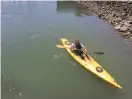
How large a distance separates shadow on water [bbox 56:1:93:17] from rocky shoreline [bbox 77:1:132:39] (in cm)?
88

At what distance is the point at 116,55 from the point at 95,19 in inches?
348

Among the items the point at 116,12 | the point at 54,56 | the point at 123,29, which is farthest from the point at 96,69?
the point at 116,12

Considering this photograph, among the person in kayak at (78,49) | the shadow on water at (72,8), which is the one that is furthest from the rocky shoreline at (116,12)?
the person in kayak at (78,49)

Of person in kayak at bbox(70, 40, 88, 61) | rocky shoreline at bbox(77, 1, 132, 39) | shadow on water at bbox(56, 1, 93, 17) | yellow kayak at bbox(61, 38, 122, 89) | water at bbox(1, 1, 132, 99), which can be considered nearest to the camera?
water at bbox(1, 1, 132, 99)

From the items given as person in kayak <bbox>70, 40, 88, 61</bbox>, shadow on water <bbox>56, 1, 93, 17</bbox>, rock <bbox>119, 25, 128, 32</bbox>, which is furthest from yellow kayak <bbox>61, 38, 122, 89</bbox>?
shadow on water <bbox>56, 1, 93, 17</bbox>

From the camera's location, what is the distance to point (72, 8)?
104 feet

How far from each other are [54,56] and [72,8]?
14207 millimetres

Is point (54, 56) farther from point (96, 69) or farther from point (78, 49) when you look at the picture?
point (96, 69)

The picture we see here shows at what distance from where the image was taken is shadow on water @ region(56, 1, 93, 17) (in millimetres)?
29531

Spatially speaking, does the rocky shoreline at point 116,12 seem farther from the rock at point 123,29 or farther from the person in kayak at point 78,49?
the person in kayak at point 78,49

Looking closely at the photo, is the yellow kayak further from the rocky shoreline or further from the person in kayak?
the rocky shoreline

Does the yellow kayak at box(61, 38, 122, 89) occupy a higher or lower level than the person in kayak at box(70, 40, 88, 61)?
lower

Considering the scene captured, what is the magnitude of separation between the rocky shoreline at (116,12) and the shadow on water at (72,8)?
0.88 metres

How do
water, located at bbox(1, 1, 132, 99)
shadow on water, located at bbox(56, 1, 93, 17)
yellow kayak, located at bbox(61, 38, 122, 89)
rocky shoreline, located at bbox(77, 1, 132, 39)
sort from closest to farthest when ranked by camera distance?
water, located at bbox(1, 1, 132, 99) < yellow kayak, located at bbox(61, 38, 122, 89) < rocky shoreline, located at bbox(77, 1, 132, 39) < shadow on water, located at bbox(56, 1, 93, 17)
